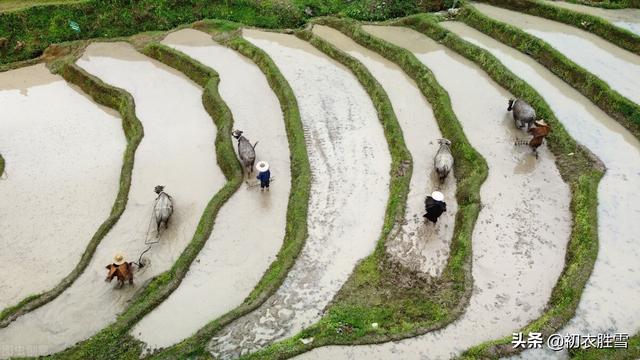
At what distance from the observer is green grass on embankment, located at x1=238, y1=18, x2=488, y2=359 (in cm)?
979

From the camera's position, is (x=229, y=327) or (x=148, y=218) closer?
(x=229, y=327)

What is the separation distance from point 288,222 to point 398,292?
149 inches

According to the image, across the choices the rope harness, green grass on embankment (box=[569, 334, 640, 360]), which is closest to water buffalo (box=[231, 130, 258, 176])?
the rope harness

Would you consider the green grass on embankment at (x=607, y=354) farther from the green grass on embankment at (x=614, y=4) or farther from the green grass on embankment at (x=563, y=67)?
the green grass on embankment at (x=614, y=4)

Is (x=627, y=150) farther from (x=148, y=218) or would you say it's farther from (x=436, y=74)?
(x=148, y=218)

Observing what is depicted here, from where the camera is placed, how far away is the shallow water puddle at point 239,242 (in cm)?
1074

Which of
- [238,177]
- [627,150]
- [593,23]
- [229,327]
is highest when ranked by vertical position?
[593,23]

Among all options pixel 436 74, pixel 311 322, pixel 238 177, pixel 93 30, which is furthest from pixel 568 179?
pixel 93 30

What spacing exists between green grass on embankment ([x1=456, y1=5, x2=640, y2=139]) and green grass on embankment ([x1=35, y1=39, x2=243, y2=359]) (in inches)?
515

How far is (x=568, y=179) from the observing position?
1407 cm

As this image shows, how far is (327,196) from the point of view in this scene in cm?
1391

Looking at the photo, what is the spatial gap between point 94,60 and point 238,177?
12419 mm

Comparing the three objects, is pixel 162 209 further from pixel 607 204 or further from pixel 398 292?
pixel 607 204

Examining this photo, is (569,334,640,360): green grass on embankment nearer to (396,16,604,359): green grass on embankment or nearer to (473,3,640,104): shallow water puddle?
(396,16,604,359): green grass on embankment
